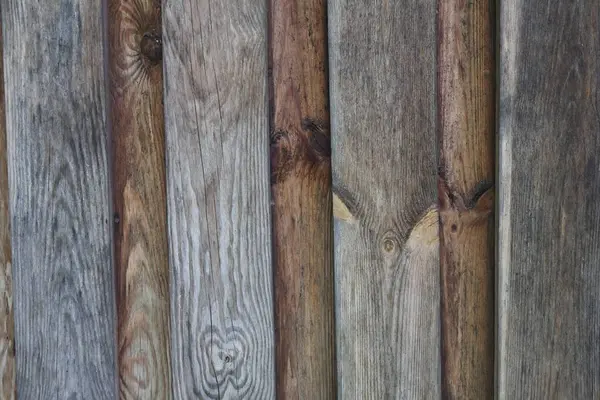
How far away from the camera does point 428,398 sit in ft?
4.12

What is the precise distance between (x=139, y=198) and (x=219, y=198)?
19 cm

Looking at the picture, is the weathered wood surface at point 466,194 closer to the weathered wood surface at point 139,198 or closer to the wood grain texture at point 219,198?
the wood grain texture at point 219,198

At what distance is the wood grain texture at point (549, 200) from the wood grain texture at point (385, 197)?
0.49 ft

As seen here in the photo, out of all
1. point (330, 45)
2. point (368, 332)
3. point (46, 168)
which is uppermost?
point (330, 45)

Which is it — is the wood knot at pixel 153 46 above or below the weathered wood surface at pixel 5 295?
above

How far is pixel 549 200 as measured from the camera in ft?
3.95

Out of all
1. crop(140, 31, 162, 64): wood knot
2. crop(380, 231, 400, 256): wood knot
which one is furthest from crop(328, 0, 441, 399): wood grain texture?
crop(140, 31, 162, 64): wood knot

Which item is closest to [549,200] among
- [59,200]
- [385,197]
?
[385,197]

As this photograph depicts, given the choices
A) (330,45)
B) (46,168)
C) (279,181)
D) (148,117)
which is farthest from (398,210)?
(46,168)

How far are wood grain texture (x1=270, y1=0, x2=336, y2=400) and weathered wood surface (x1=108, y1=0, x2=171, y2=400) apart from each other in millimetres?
261

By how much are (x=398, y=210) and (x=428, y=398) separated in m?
0.42

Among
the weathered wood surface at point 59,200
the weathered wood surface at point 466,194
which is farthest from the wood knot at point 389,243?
A: the weathered wood surface at point 59,200

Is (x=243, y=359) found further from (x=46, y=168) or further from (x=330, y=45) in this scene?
(x=330, y=45)

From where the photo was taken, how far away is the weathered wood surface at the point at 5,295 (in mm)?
1297
